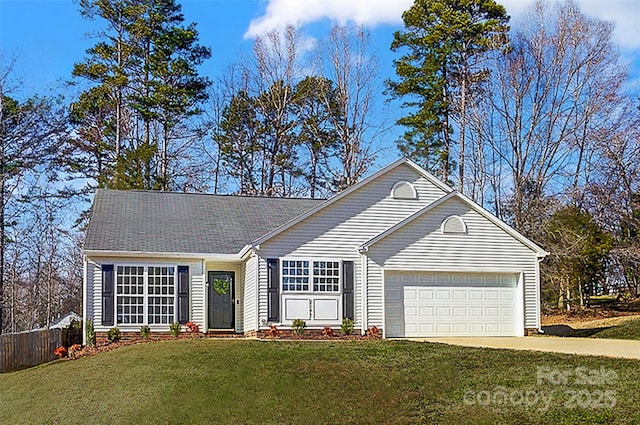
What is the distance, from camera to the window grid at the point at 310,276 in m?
22.5

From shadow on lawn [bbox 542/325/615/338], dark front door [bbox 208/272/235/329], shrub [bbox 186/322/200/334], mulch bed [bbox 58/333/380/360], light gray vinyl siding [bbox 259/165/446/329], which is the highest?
Result: light gray vinyl siding [bbox 259/165/446/329]

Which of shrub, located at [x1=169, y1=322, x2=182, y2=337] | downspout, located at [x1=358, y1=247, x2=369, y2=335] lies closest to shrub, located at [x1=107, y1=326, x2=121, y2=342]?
shrub, located at [x1=169, y1=322, x2=182, y2=337]

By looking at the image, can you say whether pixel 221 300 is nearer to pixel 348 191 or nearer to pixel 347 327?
pixel 347 327

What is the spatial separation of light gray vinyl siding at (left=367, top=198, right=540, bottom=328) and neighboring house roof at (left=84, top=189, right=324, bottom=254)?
4413 millimetres

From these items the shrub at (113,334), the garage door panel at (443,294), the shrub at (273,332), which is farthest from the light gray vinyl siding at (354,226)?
the shrub at (113,334)

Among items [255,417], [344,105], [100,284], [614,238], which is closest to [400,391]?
[255,417]

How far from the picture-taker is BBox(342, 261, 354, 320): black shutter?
2272cm

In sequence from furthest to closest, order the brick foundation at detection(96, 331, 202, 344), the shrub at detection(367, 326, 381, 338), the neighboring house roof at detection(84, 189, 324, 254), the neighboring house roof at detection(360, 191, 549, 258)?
the neighboring house roof at detection(84, 189, 324, 254)
the neighboring house roof at detection(360, 191, 549, 258)
the shrub at detection(367, 326, 381, 338)
the brick foundation at detection(96, 331, 202, 344)

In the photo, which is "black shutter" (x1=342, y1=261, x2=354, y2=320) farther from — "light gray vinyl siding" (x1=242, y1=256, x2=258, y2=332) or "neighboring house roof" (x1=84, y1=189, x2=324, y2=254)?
"neighboring house roof" (x1=84, y1=189, x2=324, y2=254)

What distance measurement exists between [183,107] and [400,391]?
27858 millimetres

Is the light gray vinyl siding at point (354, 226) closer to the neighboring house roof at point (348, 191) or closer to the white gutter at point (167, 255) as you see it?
the neighboring house roof at point (348, 191)

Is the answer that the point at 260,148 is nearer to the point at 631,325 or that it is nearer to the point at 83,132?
the point at 83,132

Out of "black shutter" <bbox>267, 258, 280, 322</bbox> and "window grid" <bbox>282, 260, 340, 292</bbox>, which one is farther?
"window grid" <bbox>282, 260, 340, 292</bbox>

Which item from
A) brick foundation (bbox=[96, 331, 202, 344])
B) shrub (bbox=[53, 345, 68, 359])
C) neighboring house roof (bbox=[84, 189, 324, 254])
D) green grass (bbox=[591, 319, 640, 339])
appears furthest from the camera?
green grass (bbox=[591, 319, 640, 339])
